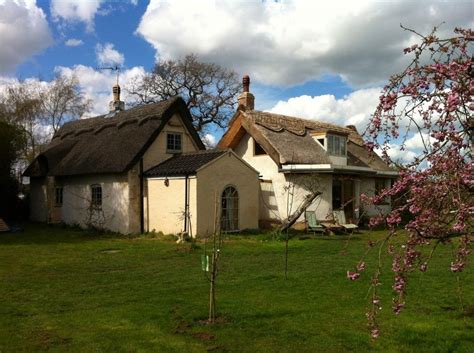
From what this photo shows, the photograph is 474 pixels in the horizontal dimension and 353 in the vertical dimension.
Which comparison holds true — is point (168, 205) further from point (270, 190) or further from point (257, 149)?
point (257, 149)

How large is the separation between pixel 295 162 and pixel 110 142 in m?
9.03

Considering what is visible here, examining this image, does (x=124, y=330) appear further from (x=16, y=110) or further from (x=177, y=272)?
(x=16, y=110)

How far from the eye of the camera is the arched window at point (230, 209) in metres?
20.7

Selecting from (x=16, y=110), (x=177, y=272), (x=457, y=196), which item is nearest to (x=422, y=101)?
(x=457, y=196)

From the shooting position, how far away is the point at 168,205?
20.4 meters

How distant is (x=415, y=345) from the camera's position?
6320 millimetres

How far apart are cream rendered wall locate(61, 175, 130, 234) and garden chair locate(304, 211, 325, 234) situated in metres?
7.99

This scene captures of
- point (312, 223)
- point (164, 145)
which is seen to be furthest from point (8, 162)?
point (312, 223)

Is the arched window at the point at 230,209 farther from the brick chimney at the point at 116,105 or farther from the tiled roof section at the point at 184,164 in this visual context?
the brick chimney at the point at 116,105

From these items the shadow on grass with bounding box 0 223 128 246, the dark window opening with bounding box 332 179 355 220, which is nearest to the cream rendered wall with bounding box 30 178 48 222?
the shadow on grass with bounding box 0 223 128 246

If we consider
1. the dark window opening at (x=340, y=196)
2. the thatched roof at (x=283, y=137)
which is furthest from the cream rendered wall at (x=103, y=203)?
the dark window opening at (x=340, y=196)

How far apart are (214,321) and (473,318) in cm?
398

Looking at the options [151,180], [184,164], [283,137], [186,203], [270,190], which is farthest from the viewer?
[283,137]

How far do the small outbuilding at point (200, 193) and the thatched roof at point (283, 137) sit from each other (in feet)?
9.90
